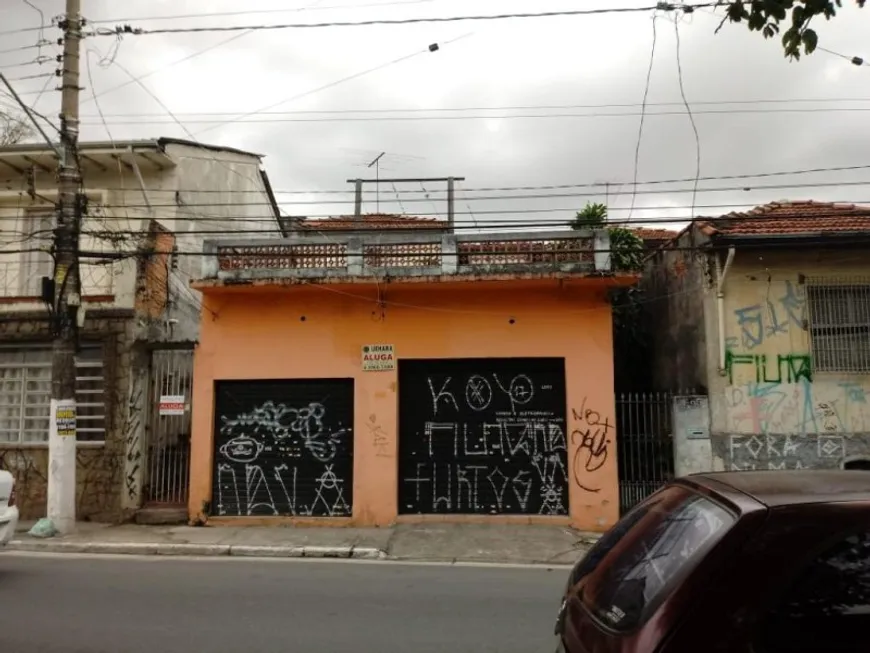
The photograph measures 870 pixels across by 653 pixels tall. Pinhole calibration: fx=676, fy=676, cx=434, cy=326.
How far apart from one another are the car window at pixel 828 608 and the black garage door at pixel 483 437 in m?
9.11

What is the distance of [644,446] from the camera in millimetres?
11414

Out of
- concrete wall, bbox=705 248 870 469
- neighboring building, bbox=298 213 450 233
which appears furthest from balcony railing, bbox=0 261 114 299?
concrete wall, bbox=705 248 870 469

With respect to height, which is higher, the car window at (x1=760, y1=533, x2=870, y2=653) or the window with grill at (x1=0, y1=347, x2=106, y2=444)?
the window with grill at (x1=0, y1=347, x2=106, y2=444)

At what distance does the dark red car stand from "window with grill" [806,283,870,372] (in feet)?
32.1

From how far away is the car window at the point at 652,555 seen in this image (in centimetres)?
207

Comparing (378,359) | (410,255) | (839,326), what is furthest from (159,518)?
(839,326)

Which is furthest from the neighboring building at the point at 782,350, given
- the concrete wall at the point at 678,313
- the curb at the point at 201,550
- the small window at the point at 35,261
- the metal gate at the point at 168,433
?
the small window at the point at 35,261

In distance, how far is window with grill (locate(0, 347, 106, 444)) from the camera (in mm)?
11633

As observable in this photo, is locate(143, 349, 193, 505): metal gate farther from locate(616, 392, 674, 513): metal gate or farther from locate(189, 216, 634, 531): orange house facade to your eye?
locate(616, 392, 674, 513): metal gate

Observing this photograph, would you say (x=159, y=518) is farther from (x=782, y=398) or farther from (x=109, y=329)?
(x=782, y=398)

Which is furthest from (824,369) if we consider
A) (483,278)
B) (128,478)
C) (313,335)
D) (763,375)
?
(128,478)

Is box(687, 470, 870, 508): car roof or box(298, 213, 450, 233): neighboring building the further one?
box(298, 213, 450, 233): neighboring building

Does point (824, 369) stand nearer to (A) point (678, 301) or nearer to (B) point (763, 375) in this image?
(B) point (763, 375)

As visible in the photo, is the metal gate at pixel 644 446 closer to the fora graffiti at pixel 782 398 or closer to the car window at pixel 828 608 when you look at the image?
the fora graffiti at pixel 782 398
